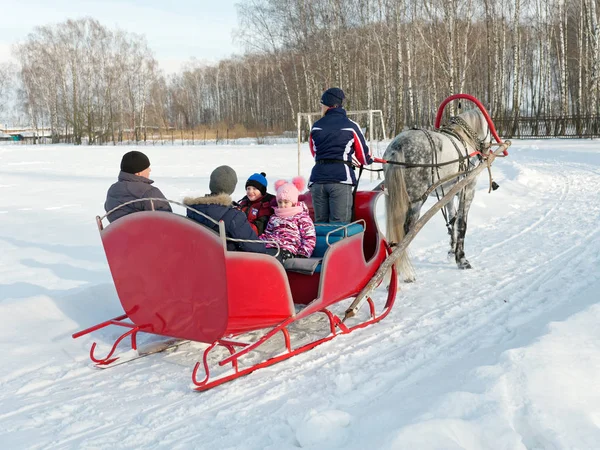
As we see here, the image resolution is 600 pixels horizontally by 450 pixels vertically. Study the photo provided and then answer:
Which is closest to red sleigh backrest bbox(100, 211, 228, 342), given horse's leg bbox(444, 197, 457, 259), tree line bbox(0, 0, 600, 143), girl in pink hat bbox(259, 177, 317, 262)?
girl in pink hat bbox(259, 177, 317, 262)

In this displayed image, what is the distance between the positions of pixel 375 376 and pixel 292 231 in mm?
1306

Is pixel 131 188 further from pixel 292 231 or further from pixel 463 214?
pixel 463 214

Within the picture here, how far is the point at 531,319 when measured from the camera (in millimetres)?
4320

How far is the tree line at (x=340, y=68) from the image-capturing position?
90.1 feet

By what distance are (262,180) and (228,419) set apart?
2.05 meters

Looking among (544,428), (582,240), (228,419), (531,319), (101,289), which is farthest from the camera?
(582,240)

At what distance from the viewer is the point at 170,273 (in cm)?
343

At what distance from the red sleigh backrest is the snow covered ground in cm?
38

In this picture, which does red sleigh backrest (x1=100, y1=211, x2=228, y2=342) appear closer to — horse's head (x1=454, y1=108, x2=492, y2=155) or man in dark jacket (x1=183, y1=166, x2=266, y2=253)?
man in dark jacket (x1=183, y1=166, x2=266, y2=253)

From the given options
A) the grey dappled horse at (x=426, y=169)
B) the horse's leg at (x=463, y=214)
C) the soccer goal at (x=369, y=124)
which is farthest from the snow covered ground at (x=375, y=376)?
the soccer goal at (x=369, y=124)

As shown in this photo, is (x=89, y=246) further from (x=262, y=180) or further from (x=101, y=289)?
(x=262, y=180)

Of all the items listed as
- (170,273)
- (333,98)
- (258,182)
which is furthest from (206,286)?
(333,98)

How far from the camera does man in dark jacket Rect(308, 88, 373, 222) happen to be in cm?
501

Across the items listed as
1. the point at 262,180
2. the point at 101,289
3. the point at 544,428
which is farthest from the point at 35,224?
the point at 544,428
